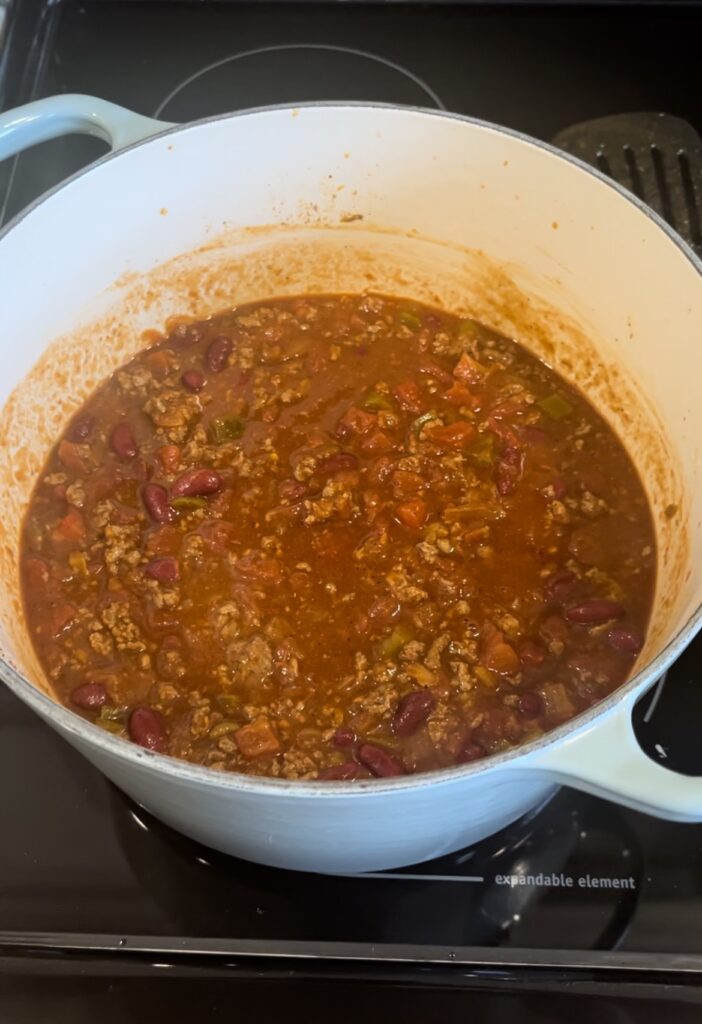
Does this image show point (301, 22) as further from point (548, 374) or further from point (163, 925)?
point (163, 925)

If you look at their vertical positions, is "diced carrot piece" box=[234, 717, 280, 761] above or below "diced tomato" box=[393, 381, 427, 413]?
below

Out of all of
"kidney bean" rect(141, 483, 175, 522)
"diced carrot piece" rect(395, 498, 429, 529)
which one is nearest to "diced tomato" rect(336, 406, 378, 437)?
"diced carrot piece" rect(395, 498, 429, 529)

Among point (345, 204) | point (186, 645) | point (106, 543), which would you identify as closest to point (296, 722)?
point (186, 645)

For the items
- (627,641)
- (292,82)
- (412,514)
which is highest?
(292,82)

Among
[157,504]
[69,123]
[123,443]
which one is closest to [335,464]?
[157,504]

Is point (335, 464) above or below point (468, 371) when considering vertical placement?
below

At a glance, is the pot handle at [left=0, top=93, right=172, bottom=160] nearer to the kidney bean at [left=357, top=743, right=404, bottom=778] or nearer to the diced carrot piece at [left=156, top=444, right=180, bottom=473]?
the diced carrot piece at [left=156, top=444, right=180, bottom=473]

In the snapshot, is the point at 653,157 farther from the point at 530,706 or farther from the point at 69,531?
the point at 69,531
